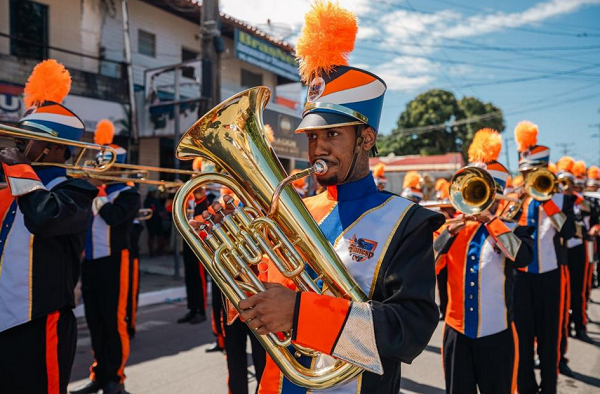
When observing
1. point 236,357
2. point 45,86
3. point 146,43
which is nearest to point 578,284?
point 236,357

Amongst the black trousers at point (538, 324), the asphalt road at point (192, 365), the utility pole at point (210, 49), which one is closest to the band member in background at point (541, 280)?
the black trousers at point (538, 324)

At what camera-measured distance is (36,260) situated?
279cm

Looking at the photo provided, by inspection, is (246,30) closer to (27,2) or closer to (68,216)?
(27,2)

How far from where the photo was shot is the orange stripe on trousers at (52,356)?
8.91ft

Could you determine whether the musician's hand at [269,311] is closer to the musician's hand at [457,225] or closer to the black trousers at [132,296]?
the musician's hand at [457,225]

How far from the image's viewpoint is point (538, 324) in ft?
14.6

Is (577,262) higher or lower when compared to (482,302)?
lower

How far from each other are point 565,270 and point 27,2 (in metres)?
11.2

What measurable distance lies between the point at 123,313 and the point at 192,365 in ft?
3.49

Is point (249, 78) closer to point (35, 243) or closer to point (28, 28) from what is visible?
point (28, 28)

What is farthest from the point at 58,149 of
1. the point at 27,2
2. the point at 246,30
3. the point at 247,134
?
the point at 246,30

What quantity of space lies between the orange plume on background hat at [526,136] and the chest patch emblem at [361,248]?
3.79 m

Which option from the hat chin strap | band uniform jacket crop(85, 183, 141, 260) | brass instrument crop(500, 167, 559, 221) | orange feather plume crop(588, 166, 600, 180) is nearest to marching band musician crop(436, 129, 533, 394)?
brass instrument crop(500, 167, 559, 221)

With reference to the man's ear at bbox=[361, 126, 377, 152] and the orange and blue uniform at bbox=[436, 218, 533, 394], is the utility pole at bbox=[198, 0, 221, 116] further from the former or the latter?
the man's ear at bbox=[361, 126, 377, 152]
